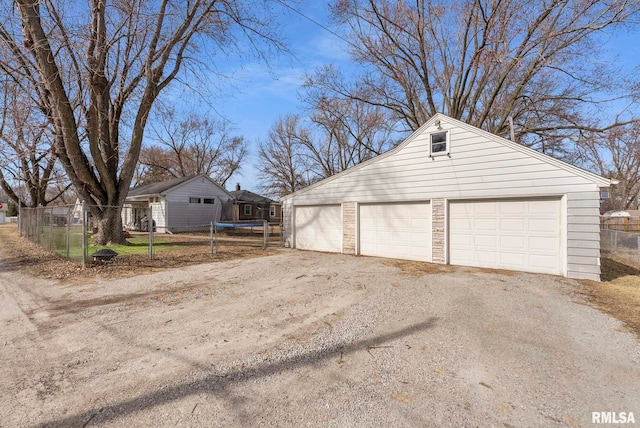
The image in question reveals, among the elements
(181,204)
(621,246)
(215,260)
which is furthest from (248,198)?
(621,246)

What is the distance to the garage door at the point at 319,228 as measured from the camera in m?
11.7

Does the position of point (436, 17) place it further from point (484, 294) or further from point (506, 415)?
point (506, 415)

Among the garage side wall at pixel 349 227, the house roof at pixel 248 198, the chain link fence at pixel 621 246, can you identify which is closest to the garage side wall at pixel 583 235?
the chain link fence at pixel 621 246

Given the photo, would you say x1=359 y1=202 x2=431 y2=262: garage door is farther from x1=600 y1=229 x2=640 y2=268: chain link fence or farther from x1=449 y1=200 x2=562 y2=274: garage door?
x1=600 y1=229 x2=640 y2=268: chain link fence

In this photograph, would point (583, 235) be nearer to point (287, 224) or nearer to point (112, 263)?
point (287, 224)

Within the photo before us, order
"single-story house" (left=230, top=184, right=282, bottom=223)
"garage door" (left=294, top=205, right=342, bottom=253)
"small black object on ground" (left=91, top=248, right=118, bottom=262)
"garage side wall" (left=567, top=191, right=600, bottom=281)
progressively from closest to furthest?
"garage side wall" (left=567, top=191, right=600, bottom=281), "small black object on ground" (left=91, top=248, right=118, bottom=262), "garage door" (left=294, top=205, right=342, bottom=253), "single-story house" (left=230, top=184, right=282, bottom=223)

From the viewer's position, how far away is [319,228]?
12.2m

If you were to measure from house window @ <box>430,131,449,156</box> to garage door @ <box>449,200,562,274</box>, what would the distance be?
1588 millimetres

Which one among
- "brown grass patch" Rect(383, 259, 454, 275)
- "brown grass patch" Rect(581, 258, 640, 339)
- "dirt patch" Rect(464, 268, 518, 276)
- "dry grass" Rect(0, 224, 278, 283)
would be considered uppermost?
"dry grass" Rect(0, 224, 278, 283)

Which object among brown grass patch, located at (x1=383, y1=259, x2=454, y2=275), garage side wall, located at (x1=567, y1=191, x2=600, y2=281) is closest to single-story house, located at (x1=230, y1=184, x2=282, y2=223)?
brown grass patch, located at (x1=383, y1=259, x2=454, y2=275)

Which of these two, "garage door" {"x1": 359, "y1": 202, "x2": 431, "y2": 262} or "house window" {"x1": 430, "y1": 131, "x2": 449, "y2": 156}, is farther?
"garage door" {"x1": 359, "y1": 202, "x2": 431, "y2": 262}

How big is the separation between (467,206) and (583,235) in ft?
8.52

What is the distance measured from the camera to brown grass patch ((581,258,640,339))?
4742 mm

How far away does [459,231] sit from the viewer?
895 cm
